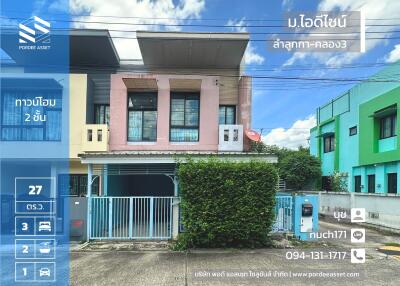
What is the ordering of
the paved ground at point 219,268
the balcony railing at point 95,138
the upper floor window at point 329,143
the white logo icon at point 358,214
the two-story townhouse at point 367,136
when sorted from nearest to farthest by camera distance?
1. the paved ground at point 219,268
2. the balcony railing at point 95,138
3. the white logo icon at point 358,214
4. the two-story townhouse at point 367,136
5. the upper floor window at point 329,143

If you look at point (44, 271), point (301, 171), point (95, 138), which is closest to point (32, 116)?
point (95, 138)

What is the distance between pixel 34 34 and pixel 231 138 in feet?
24.8

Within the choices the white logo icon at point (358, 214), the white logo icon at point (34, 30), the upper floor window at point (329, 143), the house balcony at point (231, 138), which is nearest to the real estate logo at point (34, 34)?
the white logo icon at point (34, 30)

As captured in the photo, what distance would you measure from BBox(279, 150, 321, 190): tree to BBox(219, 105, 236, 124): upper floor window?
49.0 feet

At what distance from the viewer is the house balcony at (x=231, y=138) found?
1369cm

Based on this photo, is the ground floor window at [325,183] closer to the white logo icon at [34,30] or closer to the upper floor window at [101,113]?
the upper floor window at [101,113]

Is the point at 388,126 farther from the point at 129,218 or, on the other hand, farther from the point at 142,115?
the point at 129,218

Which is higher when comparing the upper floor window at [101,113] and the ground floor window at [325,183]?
the upper floor window at [101,113]

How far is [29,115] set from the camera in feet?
45.9

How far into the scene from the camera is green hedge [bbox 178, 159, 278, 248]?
9305 millimetres

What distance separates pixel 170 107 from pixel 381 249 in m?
8.81

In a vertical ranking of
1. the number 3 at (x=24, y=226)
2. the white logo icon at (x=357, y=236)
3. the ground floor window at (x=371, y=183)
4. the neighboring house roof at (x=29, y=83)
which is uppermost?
the neighboring house roof at (x=29, y=83)

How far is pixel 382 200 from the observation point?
14.6 metres

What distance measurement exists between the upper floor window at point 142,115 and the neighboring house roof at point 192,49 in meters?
1.52
